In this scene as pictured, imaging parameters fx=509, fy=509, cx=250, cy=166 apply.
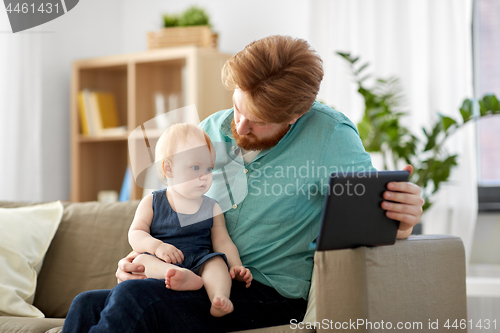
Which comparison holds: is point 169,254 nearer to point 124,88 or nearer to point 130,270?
point 130,270

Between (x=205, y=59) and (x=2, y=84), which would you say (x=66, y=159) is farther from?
(x=205, y=59)

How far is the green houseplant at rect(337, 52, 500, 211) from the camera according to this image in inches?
86.7

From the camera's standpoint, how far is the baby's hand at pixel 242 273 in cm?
113

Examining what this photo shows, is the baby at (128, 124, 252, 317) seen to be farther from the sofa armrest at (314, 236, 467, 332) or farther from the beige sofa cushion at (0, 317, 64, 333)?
the beige sofa cushion at (0, 317, 64, 333)

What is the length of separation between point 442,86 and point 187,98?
4.11 feet

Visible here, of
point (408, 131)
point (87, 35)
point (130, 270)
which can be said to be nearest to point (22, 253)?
point (130, 270)

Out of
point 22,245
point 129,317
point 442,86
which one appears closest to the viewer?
point 129,317

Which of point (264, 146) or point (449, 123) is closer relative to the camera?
point (264, 146)

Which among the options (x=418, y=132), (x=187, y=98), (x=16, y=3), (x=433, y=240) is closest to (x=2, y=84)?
(x=16, y=3)

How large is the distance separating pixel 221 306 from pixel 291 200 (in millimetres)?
312

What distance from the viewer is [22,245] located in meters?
1.54

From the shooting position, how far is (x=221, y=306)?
3.37ft

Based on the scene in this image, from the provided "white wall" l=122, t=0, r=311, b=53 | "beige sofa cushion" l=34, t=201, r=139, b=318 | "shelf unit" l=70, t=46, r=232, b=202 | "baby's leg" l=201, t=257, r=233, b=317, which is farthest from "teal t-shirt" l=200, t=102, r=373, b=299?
"white wall" l=122, t=0, r=311, b=53

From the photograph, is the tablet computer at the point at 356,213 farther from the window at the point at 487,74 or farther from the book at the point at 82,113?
the book at the point at 82,113
